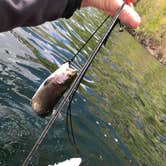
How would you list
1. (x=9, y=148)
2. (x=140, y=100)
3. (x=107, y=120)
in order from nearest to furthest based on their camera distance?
1. (x=9, y=148)
2. (x=107, y=120)
3. (x=140, y=100)

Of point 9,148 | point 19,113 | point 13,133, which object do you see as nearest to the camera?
point 9,148

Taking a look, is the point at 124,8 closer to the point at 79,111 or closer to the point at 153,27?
the point at 79,111

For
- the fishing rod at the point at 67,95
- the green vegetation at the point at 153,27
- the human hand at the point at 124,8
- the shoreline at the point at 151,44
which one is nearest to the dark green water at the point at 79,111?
the fishing rod at the point at 67,95

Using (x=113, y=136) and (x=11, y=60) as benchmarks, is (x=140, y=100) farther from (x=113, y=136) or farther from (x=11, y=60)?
(x=11, y=60)

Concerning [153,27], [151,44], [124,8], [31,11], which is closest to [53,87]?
[124,8]

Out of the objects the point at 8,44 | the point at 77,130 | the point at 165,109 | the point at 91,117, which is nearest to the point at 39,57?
the point at 8,44

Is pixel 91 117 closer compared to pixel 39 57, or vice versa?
pixel 91 117
